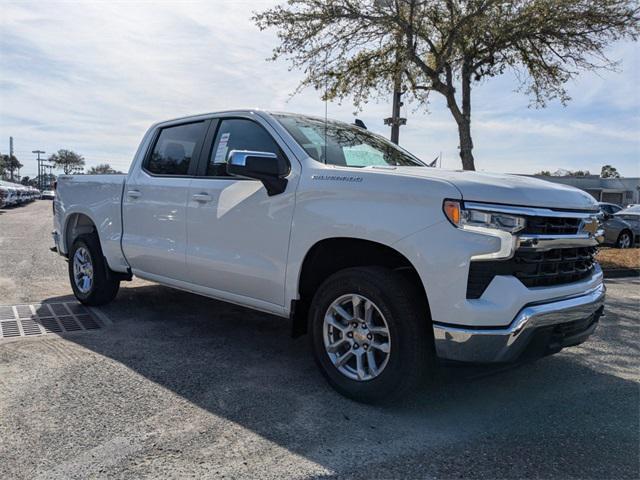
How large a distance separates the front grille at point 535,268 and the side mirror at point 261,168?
1529 mm

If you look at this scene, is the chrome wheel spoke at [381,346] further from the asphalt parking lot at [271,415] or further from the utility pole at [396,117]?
the utility pole at [396,117]

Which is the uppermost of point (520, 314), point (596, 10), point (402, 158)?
point (596, 10)

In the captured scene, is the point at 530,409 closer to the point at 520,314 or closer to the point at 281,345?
the point at 520,314

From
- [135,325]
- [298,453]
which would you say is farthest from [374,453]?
[135,325]

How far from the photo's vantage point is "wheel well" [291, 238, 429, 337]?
3426 millimetres

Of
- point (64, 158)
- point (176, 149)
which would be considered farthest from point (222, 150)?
point (64, 158)

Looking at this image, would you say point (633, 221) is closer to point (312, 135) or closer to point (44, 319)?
point (312, 135)

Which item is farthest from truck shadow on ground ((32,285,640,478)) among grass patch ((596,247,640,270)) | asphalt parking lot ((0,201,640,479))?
grass patch ((596,247,640,270))

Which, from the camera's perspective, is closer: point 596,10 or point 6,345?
point 6,345

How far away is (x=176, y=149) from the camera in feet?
16.4

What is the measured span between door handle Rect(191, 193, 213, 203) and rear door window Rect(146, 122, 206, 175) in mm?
383

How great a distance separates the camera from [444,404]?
350 cm

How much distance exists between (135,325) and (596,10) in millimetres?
11117

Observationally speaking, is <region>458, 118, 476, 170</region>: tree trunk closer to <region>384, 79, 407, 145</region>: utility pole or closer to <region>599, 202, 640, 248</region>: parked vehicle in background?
<region>384, 79, 407, 145</region>: utility pole
